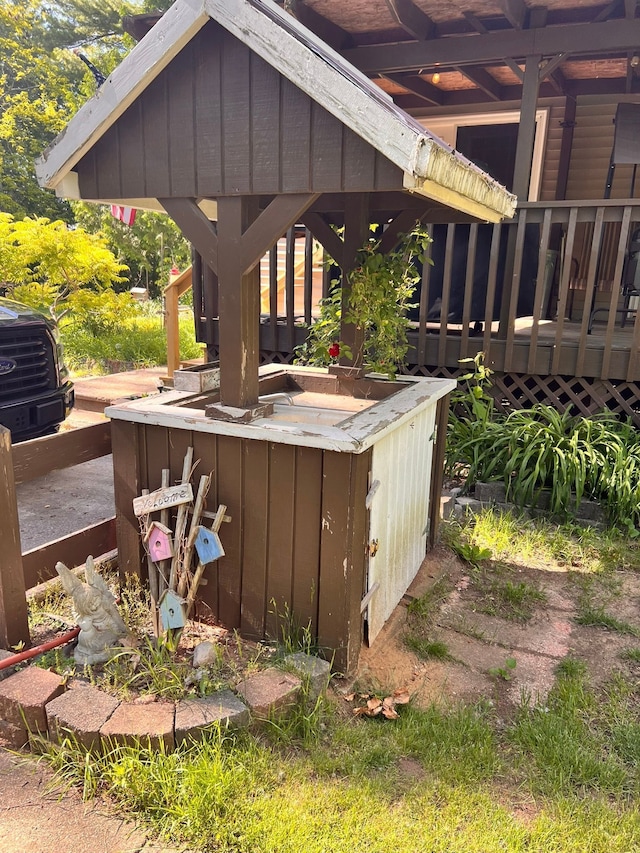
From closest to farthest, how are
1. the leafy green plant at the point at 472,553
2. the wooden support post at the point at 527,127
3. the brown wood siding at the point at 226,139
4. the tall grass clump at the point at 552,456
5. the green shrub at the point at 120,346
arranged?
the brown wood siding at the point at 226,139, the leafy green plant at the point at 472,553, the tall grass clump at the point at 552,456, the wooden support post at the point at 527,127, the green shrub at the point at 120,346

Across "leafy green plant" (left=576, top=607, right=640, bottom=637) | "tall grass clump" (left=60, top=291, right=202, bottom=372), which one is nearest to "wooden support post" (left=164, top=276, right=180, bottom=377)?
"tall grass clump" (left=60, top=291, right=202, bottom=372)

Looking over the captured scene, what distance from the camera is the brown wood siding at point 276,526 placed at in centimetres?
262

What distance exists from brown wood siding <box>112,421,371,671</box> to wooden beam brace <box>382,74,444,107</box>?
605 cm

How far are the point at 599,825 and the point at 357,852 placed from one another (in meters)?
0.82

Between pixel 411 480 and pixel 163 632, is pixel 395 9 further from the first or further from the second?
pixel 163 632

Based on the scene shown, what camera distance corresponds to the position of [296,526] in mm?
2719

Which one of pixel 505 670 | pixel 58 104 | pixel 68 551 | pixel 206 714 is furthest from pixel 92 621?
pixel 58 104

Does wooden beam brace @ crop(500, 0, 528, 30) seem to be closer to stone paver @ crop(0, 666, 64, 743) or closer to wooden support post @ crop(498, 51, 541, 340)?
wooden support post @ crop(498, 51, 541, 340)

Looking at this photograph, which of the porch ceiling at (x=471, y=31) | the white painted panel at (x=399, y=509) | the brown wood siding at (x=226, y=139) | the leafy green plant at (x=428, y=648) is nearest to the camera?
the brown wood siding at (x=226, y=139)

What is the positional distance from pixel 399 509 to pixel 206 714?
143 centimetres

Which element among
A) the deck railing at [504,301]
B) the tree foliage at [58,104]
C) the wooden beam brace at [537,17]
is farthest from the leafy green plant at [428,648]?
the tree foliage at [58,104]

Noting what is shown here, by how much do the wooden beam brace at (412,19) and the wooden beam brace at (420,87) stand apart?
1200 mm

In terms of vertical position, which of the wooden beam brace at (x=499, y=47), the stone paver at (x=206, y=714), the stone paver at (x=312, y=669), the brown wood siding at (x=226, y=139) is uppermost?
the wooden beam brace at (x=499, y=47)

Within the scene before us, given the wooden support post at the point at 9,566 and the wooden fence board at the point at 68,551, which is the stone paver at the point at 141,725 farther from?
the wooden fence board at the point at 68,551
